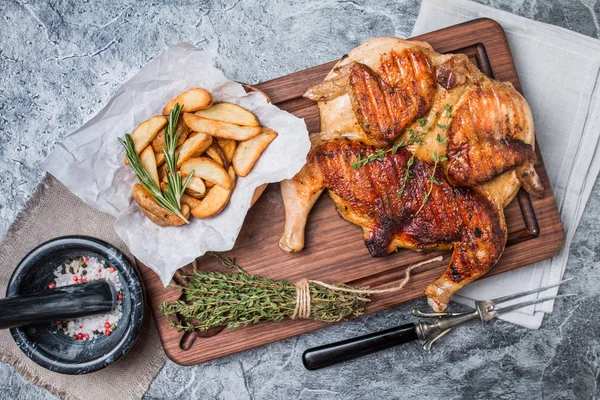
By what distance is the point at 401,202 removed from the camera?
2.54 meters

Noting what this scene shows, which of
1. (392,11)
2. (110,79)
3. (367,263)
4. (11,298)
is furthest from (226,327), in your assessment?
Answer: (392,11)

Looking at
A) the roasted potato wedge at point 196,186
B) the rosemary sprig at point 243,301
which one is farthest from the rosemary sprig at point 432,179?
the roasted potato wedge at point 196,186

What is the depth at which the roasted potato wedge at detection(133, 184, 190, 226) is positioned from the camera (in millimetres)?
2439

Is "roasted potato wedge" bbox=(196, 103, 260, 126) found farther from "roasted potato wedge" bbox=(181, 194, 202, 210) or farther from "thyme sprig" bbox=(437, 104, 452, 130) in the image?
"thyme sprig" bbox=(437, 104, 452, 130)

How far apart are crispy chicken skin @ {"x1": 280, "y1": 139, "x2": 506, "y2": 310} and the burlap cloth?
0.98 metres

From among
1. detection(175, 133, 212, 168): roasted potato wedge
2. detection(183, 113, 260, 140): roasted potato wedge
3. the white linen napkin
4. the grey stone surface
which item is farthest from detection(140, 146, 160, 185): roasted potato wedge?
the white linen napkin

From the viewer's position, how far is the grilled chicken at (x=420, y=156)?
2.49 m

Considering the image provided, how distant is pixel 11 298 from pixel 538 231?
7.66 ft

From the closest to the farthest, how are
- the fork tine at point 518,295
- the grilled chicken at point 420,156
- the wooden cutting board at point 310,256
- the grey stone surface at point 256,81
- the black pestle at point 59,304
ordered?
the black pestle at point 59,304
the grilled chicken at point 420,156
the wooden cutting board at point 310,256
the fork tine at point 518,295
the grey stone surface at point 256,81

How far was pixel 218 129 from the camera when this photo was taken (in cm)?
247

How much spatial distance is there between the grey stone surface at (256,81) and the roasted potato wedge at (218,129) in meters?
0.58

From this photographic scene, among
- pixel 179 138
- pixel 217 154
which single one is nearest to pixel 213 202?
pixel 217 154

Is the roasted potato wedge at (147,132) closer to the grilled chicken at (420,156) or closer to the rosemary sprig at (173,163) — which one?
the rosemary sprig at (173,163)

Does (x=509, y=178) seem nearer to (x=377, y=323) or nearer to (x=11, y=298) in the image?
(x=377, y=323)
